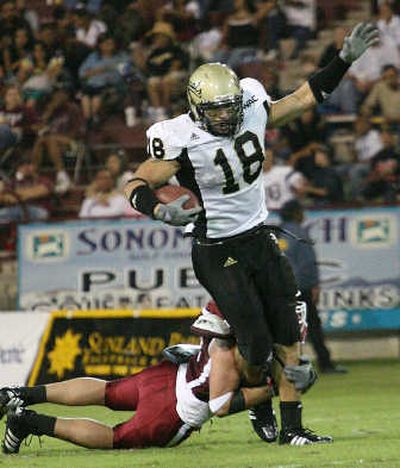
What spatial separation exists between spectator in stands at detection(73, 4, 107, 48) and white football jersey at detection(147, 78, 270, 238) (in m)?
10.4

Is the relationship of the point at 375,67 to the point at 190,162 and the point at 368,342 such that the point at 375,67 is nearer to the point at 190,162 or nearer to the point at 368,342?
the point at 368,342

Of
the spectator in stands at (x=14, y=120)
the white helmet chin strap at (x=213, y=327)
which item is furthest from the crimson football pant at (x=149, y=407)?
the spectator in stands at (x=14, y=120)

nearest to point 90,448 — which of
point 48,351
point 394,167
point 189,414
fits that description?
point 189,414

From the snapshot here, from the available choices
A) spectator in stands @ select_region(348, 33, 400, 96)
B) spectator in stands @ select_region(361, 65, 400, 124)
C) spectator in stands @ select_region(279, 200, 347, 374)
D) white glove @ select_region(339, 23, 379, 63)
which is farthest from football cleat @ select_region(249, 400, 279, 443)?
spectator in stands @ select_region(348, 33, 400, 96)

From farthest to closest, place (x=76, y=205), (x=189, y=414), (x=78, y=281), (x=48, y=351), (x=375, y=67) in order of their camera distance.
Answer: (x=375, y=67), (x=76, y=205), (x=78, y=281), (x=48, y=351), (x=189, y=414)

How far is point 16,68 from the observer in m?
18.0

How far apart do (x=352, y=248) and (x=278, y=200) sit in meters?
0.88

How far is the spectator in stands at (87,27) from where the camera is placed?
59.4 ft

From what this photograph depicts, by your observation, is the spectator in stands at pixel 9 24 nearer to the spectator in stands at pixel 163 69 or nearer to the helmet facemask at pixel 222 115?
the spectator in stands at pixel 163 69

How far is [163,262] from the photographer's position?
14148mm

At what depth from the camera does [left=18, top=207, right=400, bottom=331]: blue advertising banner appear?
14117mm

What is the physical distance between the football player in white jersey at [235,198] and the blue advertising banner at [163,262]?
627 centimetres

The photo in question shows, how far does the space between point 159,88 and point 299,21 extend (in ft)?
7.01

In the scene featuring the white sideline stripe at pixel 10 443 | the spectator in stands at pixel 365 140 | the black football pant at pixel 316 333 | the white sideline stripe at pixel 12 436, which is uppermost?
the spectator in stands at pixel 365 140
